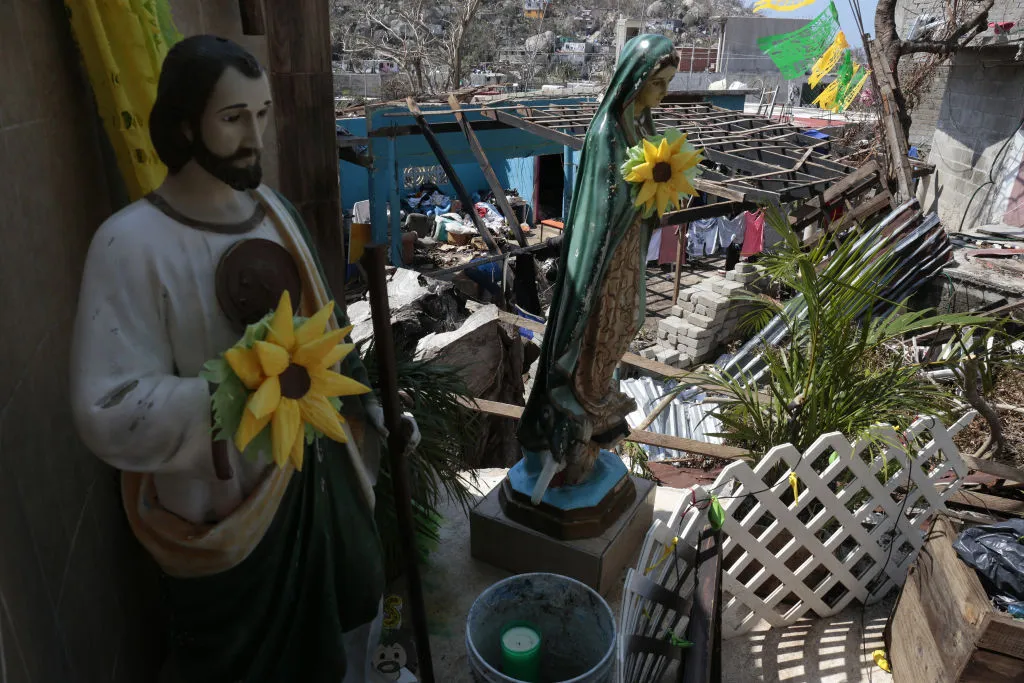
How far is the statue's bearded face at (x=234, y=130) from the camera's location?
129 cm

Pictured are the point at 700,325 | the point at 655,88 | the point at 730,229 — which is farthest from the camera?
the point at 730,229

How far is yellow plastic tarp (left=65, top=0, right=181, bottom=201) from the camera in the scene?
5.64ft

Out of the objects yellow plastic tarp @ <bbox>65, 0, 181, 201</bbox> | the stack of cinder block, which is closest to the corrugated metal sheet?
the stack of cinder block

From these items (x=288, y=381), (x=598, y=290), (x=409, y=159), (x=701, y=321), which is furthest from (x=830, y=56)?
(x=288, y=381)

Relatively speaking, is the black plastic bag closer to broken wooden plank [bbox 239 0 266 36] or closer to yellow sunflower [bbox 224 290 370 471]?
yellow sunflower [bbox 224 290 370 471]

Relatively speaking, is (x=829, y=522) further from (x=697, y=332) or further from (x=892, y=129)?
(x=892, y=129)

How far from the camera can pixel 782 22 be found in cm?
2702

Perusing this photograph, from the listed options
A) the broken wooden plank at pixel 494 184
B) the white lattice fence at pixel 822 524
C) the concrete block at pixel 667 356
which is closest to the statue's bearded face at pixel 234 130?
the white lattice fence at pixel 822 524

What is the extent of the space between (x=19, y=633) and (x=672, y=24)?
4170cm

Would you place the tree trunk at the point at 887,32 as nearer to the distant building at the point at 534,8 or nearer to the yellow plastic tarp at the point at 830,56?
the yellow plastic tarp at the point at 830,56

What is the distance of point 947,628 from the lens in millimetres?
2596

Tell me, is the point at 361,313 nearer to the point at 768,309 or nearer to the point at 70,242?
the point at 768,309

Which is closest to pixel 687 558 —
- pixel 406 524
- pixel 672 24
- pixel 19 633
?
pixel 406 524

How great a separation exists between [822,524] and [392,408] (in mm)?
2377
